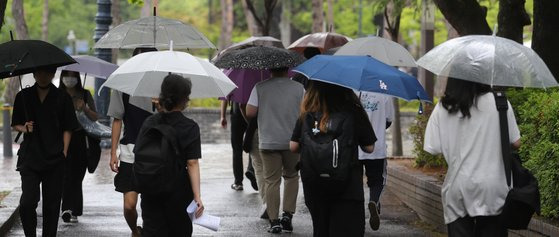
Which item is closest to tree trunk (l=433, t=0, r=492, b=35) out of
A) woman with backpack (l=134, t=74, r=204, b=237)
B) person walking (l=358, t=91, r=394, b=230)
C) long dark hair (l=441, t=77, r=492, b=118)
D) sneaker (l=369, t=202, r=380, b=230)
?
person walking (l=358, t=91, r=394, b=230)

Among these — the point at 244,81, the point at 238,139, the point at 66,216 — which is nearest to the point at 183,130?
the point at 66,216

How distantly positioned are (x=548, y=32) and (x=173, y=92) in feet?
20.9

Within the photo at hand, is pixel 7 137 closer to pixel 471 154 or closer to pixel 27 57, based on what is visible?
pixel 27 57

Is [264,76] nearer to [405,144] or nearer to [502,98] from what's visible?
[502,98]

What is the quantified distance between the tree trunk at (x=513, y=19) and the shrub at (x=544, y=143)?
103 inches

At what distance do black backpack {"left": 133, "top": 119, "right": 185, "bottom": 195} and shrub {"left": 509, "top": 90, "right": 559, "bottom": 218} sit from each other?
10.9 feet

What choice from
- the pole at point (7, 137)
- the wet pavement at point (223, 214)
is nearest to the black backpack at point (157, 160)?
the wet pavement at point (223, 214)

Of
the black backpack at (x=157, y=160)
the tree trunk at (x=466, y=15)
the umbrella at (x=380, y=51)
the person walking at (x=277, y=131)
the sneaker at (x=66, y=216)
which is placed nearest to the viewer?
the black backpack at (x=157, y=160)

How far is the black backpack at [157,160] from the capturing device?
22.2 ft

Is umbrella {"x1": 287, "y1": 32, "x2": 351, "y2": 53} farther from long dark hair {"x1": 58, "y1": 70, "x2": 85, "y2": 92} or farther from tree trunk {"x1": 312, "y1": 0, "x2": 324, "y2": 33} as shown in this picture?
tree trunk {"x1": 312, "y1": 0, "x2": 324, "y2": 33}

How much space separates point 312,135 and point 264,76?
15.2 ft

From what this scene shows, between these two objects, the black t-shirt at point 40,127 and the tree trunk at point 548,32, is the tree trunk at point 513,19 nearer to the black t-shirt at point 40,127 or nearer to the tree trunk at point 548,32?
the tree trunk at point 548,32

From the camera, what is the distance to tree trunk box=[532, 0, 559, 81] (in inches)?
469

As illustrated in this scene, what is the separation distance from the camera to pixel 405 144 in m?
26.0
